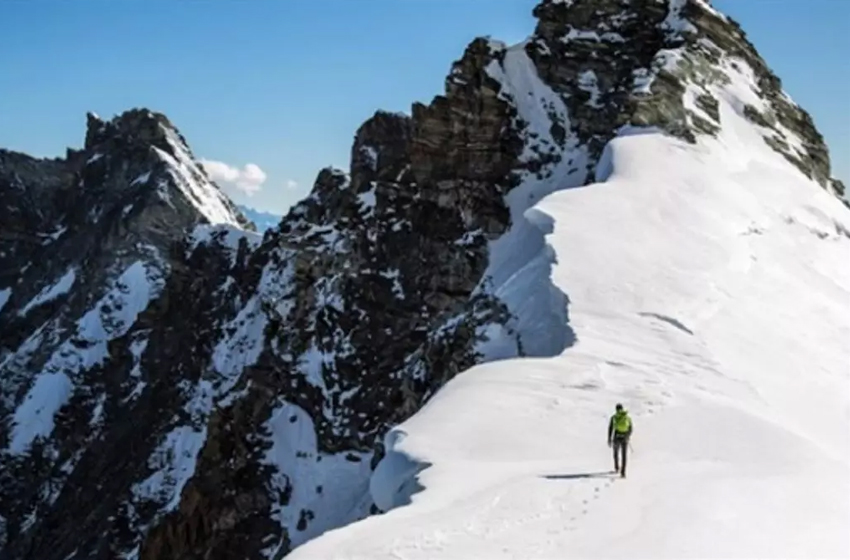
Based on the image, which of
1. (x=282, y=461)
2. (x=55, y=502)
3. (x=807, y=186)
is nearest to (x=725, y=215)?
(x=807, y=186)

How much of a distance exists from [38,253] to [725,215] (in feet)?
409

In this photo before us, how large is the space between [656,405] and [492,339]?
9724mm

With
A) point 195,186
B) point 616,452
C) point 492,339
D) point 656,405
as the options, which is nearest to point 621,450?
point 616,452

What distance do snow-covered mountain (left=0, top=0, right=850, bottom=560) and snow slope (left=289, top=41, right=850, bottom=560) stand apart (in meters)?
0.08

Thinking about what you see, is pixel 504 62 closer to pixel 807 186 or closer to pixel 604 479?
pixel 807 186

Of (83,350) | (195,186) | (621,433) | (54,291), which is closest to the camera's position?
(621,433)

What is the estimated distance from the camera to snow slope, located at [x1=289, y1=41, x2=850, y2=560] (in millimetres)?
14648

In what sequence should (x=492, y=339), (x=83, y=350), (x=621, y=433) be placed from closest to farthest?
1. (x=621, y=433)
2. (x=492, y=339)
3. (x=83, y=350)

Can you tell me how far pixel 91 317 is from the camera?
11869cm

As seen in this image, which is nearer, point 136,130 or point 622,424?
point 622,424

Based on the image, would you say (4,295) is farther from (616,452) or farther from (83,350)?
(616,452)

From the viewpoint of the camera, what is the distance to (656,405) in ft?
69.1

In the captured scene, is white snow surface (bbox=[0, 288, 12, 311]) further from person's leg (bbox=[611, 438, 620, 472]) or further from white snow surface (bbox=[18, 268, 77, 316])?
person's leg (bbox=[611, 438, 620, 472])

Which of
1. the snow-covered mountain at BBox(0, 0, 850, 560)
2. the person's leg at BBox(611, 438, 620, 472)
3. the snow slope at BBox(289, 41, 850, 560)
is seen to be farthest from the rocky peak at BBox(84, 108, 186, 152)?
the person's leg at BBox(611, 438, 620, 472)
